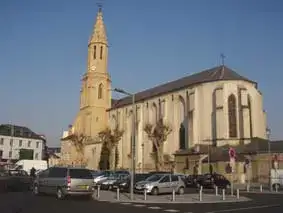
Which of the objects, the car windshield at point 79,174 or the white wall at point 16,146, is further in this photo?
the white wall at point 16,146

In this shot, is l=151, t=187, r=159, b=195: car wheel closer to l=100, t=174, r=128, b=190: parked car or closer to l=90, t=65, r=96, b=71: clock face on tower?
l=100, t=174, r=128, b=190: parked car

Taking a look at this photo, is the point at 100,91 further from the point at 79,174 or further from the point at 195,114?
the point at 79,174

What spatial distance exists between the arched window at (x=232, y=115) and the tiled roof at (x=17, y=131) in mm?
57040

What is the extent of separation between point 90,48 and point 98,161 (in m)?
28.1

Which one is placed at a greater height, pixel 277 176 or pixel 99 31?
pixel 99 31

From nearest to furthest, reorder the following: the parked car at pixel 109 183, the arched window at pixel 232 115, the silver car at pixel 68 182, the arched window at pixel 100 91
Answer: the silver car at pixel 68 182 < the parked car at pixel 109 183 < the arched window at pixel 232 115 < the arched window at pixel 100 91

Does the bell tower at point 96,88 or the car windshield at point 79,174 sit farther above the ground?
the bell tower at point 96,88

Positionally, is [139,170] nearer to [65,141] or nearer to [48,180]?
[65,141]

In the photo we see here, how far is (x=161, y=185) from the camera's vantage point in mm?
28859

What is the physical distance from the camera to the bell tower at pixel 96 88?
91188 mm

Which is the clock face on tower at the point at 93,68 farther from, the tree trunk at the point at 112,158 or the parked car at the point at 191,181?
the parked car at the point at 191,181

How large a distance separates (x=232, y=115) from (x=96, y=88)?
4086 centimetres

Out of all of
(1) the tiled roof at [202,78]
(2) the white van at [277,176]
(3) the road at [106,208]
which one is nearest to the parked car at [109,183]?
(3) the road at [106,208]

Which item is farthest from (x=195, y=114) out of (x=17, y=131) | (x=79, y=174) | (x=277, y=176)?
(x=17, y=131)
